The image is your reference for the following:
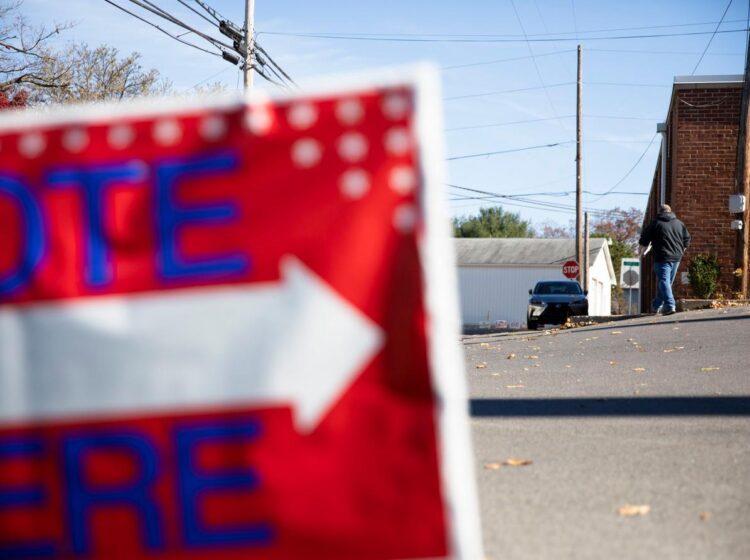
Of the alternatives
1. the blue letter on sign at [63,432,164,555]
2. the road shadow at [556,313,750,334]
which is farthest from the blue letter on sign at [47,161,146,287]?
the road shadow at [556,313,750,334]

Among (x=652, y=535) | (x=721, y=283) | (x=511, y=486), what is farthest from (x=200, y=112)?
(x=721, y=283)

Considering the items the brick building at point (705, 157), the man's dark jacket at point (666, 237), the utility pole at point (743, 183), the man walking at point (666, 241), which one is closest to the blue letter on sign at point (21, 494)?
the man walking at point (666, 241)

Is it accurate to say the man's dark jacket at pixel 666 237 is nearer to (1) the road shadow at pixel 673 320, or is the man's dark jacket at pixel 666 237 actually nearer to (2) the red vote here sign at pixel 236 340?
(1) the road shadow at pixel 673 320

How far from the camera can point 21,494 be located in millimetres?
2340

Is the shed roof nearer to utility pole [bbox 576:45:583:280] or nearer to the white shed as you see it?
the white shed

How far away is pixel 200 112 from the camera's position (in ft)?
7.84

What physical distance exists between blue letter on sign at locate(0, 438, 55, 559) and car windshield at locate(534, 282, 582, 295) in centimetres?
2702

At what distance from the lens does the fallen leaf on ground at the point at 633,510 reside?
425cm

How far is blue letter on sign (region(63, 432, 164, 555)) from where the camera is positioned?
2295 millimetres

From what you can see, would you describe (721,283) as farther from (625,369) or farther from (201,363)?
(201,363)

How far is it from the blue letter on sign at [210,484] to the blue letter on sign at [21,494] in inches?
14.3

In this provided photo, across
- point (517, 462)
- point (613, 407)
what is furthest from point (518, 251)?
point (517, 462)

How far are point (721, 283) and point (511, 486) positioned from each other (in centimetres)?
1853

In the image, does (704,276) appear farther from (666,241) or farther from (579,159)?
(579,159)
